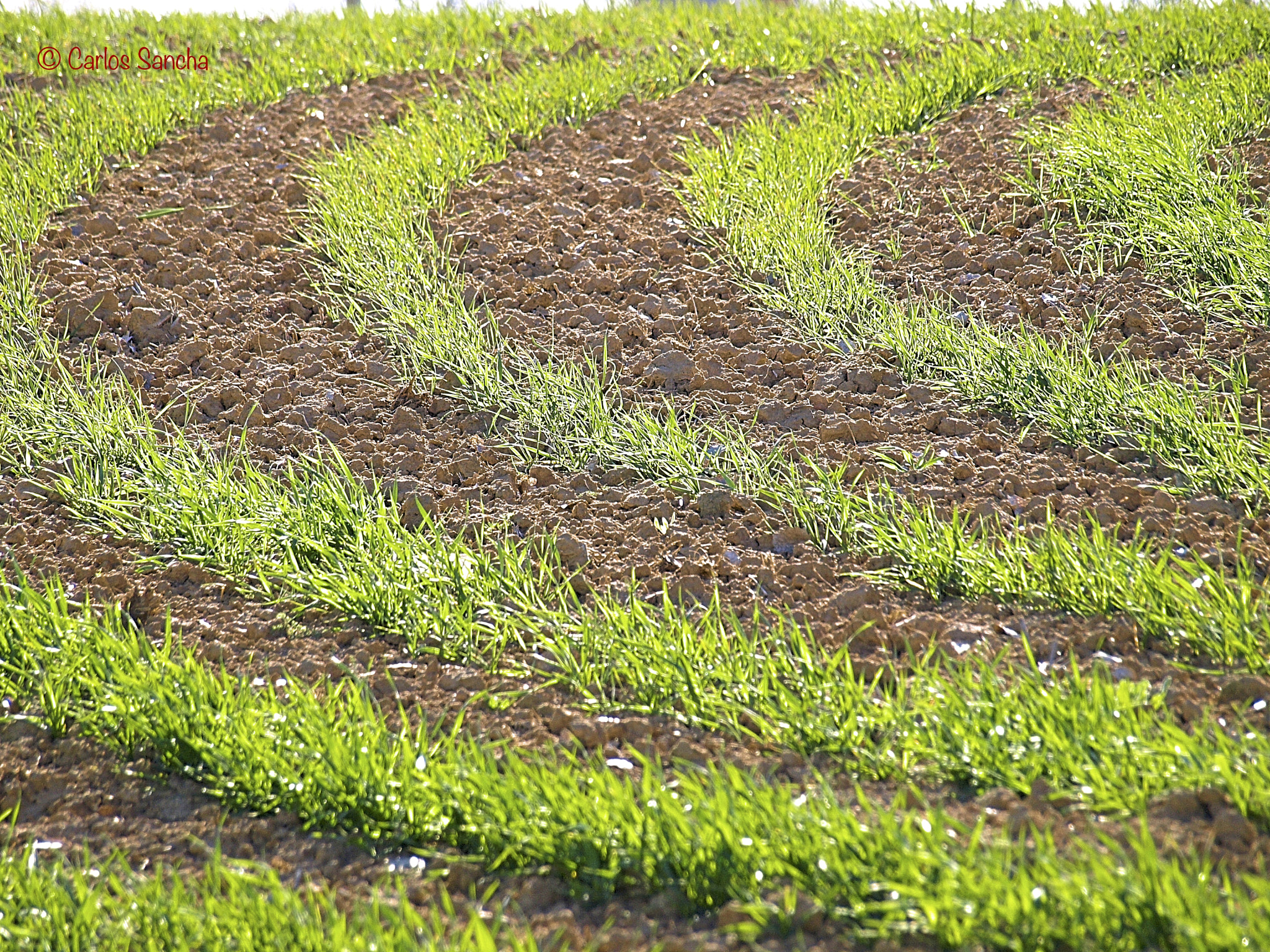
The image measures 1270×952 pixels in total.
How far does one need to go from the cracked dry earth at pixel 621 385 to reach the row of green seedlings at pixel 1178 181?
14 centimetres

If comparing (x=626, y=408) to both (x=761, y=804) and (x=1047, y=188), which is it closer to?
(x=761, y=804)

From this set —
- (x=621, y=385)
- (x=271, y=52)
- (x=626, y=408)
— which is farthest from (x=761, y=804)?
(x=271, y=52)

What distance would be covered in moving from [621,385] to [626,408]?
0.36 feet

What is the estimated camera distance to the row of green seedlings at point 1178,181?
3.16m

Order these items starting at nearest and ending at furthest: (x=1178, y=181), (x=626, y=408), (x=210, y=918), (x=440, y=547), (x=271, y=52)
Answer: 1. (x=210, y=918)
2. (x=440, y=547)
3. (x=626, y=408)
4. (x=1178, y=181)
5. (x=271, y=52)

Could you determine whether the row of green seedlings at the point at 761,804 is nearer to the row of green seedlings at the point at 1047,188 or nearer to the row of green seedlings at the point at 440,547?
the row of green seedlings at the point at 440,547

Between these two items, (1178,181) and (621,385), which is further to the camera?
(1178,181)

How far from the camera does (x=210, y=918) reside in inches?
66.2

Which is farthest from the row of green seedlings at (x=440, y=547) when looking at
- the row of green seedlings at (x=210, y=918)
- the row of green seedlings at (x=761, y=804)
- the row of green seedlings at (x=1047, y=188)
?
the row of green seedlings at (x=210, y=918)

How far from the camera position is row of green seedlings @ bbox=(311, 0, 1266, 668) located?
7.32 ft

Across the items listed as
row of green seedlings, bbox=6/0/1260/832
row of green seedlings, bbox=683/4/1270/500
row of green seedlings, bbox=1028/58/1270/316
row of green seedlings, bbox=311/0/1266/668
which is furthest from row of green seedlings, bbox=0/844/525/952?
row of green seedlings, bbox=1028/58/1270/316

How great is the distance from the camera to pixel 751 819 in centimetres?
174

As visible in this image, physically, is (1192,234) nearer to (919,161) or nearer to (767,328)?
(919,161)

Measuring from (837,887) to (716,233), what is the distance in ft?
8.06
